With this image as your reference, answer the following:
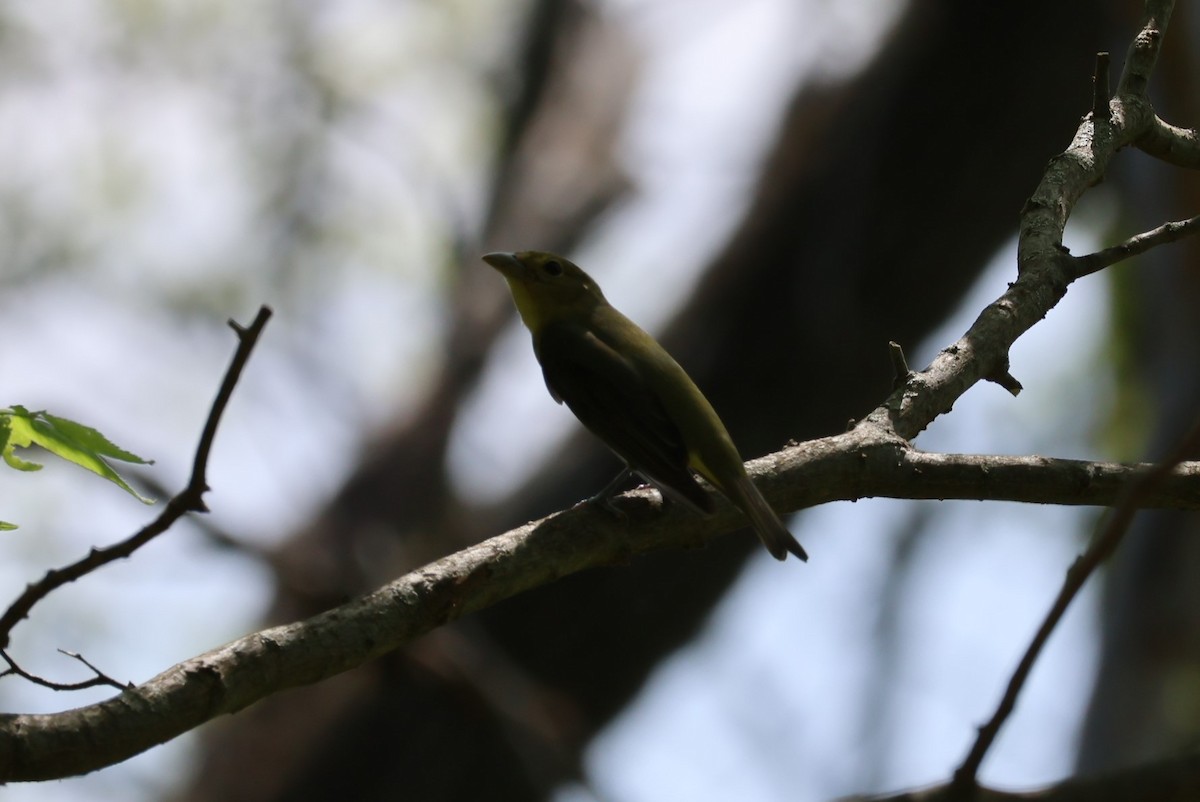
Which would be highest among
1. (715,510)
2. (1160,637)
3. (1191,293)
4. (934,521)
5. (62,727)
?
(934,521)

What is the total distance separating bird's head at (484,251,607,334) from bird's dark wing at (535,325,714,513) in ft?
0.75

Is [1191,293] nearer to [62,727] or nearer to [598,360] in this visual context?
[598,360]

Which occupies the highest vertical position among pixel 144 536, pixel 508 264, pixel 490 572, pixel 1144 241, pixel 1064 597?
pixel 508 264

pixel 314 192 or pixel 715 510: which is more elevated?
pixel 314 192

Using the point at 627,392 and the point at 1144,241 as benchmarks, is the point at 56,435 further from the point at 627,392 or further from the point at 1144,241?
the point at 1144,241

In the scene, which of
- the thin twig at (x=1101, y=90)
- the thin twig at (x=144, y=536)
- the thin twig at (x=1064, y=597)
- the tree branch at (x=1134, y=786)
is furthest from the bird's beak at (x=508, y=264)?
the tree branch at (x=1134, y=786)

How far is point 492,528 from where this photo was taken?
8414 millimetres

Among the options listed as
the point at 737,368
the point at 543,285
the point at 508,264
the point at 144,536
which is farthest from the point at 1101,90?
the point at 737,368

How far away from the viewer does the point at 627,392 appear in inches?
178

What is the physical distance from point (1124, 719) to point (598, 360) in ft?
16.9

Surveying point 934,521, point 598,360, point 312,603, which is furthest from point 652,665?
point 934,521

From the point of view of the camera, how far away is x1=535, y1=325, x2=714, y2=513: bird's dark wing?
391cm

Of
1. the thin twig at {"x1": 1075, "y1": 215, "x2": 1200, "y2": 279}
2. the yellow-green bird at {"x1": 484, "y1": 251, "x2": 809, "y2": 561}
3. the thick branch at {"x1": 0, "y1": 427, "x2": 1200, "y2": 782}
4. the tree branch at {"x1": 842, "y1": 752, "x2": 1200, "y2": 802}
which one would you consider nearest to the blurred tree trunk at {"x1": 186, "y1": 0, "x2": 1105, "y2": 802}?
the yellow-green bird at {"x1": 484, "y1": 251, "x2": 809, "y2": 561}

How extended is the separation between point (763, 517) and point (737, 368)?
16.6ft
